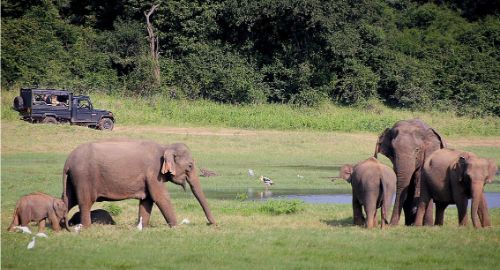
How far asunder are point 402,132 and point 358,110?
31673 mm

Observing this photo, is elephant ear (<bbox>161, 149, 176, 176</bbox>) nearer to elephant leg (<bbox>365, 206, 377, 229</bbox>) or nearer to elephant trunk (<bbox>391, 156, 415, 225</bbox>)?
elephant leg (<bbox>365, 206, 377, 229</bbox>)

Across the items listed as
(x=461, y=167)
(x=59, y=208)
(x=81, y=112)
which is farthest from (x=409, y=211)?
(x=81, y=112)

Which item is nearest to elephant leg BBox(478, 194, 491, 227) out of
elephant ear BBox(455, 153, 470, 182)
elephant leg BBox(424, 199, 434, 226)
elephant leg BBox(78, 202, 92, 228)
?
elephant ear BBox(455, 153, 470, 182)

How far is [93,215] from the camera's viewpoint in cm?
1964

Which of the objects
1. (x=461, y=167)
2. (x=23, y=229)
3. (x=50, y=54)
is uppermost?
(x=50, y=54)

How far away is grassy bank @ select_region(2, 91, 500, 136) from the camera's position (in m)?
44.8

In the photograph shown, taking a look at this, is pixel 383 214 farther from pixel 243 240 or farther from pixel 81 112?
pixel 81 112

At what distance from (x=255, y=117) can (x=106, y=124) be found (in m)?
7.53

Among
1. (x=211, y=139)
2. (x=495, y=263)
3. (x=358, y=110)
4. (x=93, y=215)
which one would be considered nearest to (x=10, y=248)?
(x=93, y=215)

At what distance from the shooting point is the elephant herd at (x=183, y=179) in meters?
18.8

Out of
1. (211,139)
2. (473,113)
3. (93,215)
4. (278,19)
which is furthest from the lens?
(278,19)

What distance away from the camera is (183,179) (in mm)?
19547

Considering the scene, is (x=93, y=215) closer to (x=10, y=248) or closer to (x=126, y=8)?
(x=10, y=248)

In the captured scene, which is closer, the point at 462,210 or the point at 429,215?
the point at 462,210
